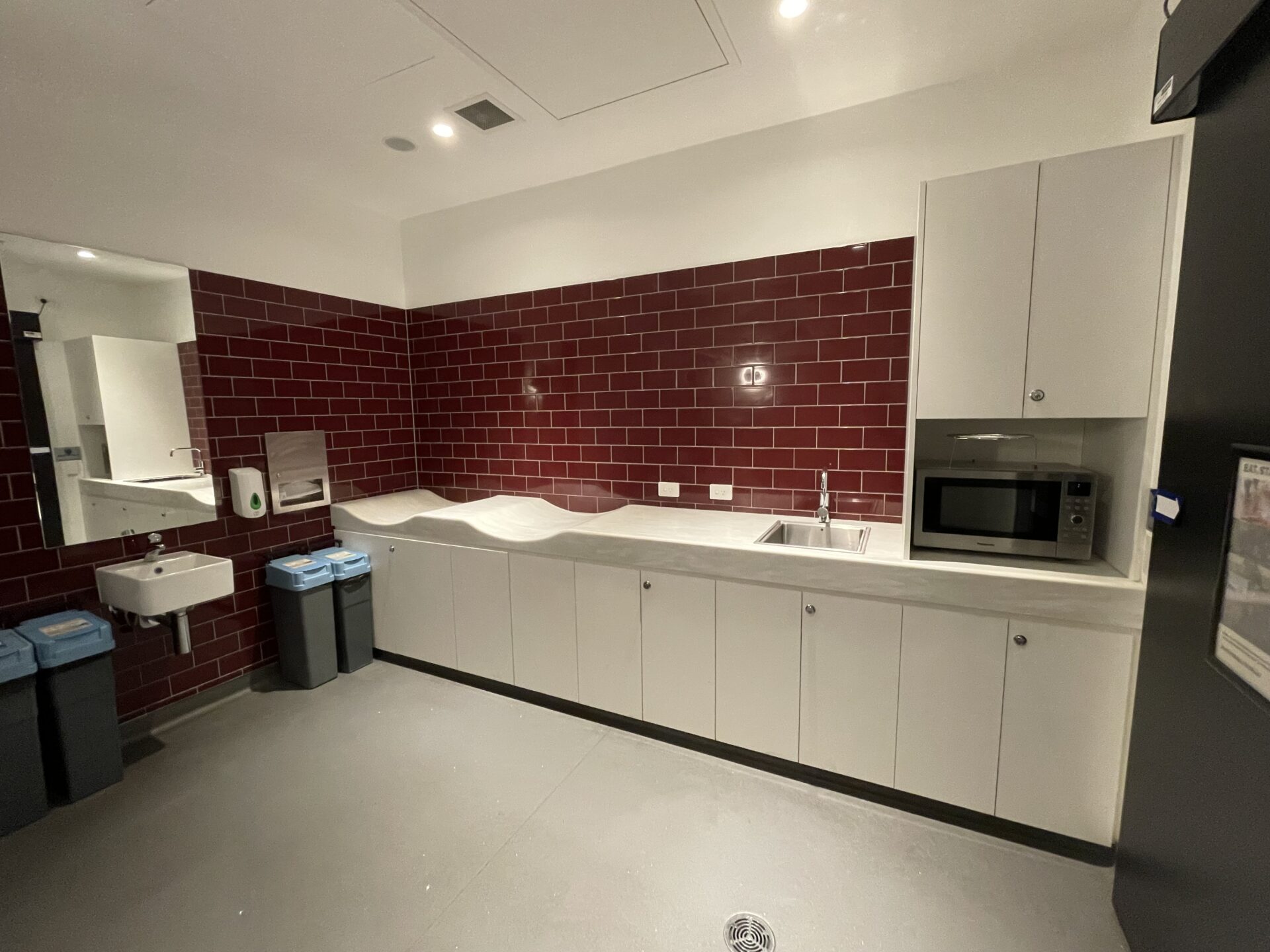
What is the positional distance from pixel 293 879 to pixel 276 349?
2.50 m

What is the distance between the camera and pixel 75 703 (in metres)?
1.96

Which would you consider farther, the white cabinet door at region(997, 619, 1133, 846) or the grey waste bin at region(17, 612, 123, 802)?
the grey waste bin at region(17, 612, 123, 802)

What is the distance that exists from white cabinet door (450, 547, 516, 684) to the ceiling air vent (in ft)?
6.58

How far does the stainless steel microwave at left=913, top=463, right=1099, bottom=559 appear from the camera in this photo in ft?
5.55

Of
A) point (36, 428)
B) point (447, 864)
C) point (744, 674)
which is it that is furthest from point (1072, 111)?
point (36, 428)

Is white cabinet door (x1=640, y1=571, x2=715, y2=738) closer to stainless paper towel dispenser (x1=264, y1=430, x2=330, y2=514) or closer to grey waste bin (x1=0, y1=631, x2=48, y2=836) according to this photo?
stainless paper towel dispenser (x1=264, y1=430, x2=330, y2=514)

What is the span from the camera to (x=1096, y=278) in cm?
155

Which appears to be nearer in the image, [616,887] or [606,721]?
[616,887]

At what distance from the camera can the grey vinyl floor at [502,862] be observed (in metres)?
1.45

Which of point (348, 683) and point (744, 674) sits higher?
point (744, 674)

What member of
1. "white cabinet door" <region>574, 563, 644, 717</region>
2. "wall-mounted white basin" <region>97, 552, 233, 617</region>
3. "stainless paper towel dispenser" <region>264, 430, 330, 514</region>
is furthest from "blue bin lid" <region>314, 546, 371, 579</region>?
"white cabinet door" <region>574, 563, 644, 717</region>

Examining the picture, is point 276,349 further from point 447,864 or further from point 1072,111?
point 1072,111

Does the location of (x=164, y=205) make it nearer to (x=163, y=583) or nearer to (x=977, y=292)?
(x=163, y=583)

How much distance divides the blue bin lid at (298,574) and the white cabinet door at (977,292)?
9.89 ft
